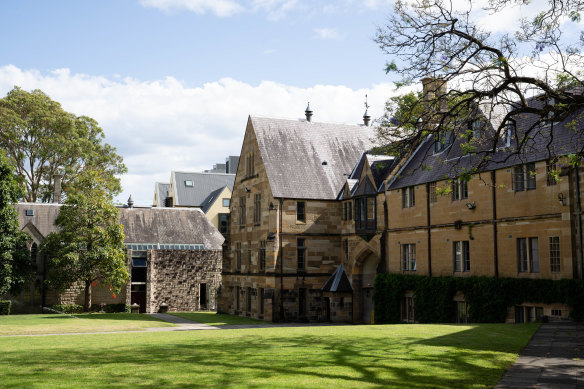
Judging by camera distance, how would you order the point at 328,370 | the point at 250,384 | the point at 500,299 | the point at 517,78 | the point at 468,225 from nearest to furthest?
the point at 250,384
the point at 328,370
the point at 517,78
the point at 500,299
the point at 468,225

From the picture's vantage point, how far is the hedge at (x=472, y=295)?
2460 centimetres

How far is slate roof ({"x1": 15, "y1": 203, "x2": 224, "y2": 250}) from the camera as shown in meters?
51.4

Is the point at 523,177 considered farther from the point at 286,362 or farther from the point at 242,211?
the point at 242,211

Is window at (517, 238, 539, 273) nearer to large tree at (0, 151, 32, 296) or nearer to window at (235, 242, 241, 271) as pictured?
window at (235, 242, 241, 271)

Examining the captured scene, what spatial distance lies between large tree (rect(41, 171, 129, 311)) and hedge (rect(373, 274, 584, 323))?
20985 mm

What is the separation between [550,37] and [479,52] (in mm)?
1893

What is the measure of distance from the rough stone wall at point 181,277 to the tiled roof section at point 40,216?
8936mm

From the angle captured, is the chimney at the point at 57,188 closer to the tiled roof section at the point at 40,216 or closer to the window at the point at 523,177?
the tiled roof section at the point at 40,216

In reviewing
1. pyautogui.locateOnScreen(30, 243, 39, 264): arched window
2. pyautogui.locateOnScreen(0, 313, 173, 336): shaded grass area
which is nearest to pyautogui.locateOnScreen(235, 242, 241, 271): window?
pyautogui.locateOnScreen(0, 313, 173, 336): shaded grass area

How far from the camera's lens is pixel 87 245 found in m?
45.6

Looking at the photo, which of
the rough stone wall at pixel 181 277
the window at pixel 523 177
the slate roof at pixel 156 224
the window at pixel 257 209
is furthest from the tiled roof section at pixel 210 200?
the window at pixel 523 177

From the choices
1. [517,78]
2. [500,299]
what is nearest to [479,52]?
[517,78]

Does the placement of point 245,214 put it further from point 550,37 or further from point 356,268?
point 550,37

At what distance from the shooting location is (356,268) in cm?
4044
